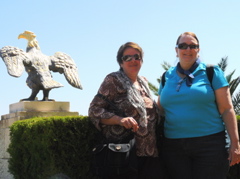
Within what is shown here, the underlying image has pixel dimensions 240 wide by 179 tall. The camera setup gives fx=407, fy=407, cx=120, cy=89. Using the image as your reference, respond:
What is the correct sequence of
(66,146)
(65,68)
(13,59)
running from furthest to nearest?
1. (65,68)
2. (13,59)
3. (66,146)

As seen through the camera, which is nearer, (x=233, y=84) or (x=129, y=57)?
(x=129, y=57)

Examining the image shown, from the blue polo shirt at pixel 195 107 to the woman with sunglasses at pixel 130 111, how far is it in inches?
9.3

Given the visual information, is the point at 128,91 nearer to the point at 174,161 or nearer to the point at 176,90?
the point at 176,90

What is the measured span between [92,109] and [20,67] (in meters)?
5.06

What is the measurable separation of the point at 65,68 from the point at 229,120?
6206mm

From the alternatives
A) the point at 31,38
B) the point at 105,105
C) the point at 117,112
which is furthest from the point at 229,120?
the point at 31,38

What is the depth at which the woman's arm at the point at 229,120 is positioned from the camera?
3527mm

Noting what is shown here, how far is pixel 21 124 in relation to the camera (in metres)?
5.98

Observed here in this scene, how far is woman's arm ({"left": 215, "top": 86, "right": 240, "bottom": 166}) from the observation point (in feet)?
11.6

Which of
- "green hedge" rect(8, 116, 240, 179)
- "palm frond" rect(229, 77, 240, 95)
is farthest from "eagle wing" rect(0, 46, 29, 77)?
"palm frond" rect(229, 77, 240, 95)

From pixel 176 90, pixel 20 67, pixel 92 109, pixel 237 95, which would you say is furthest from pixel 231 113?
pixel 237 95

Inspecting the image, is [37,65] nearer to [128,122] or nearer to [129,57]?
[129,57]

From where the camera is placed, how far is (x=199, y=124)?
11.7 feet

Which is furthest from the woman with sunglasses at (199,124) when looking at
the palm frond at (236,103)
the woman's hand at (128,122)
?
the palm frond at (236,103)
